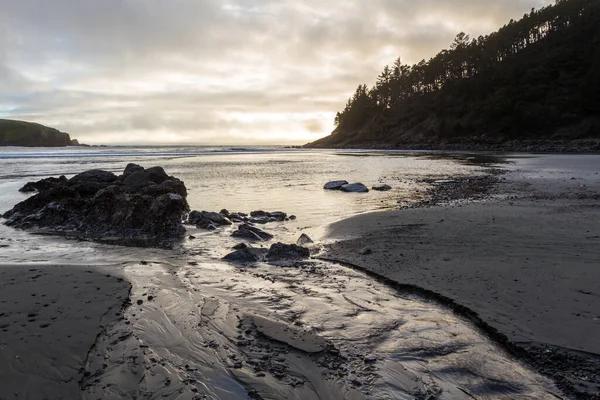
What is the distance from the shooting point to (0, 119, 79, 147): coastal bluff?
105 m

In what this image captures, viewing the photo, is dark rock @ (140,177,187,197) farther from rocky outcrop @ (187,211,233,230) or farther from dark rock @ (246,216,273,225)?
dark rock @ (246,216,273,225)

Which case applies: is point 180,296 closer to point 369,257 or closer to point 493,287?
point 369,257

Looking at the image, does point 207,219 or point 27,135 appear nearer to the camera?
point 207,219

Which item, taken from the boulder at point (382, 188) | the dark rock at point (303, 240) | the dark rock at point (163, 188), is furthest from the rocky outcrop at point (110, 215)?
the boulder at point (382, 188)

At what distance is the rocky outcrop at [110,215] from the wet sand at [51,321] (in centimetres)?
290

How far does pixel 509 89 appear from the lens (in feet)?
228

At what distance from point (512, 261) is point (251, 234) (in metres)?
5.83

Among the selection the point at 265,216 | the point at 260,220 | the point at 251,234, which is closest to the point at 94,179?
the point at 265,216

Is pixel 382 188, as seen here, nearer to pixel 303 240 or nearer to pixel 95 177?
pixel 303 240

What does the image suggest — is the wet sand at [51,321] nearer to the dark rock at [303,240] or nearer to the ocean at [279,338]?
the ocean at [279,338]

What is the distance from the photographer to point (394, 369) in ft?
12.5

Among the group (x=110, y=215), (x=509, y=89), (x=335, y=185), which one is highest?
(x=509, y=89)

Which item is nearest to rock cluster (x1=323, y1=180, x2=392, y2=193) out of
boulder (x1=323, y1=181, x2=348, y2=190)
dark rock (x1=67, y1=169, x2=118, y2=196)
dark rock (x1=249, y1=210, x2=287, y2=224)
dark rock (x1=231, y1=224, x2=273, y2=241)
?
boulder (x1=323, y1=181, x2=348, y2=190)

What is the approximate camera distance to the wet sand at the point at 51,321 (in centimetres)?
347
